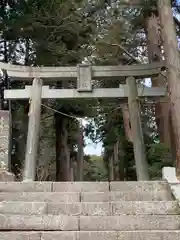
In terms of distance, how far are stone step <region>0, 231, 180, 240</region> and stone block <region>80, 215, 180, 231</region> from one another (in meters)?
0.18

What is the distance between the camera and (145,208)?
4453 mm

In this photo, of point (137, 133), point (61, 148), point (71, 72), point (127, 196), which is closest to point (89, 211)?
point (127, 196)

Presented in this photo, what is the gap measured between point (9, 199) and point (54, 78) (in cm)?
580

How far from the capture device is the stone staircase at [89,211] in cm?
381

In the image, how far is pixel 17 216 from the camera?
13.7 ft

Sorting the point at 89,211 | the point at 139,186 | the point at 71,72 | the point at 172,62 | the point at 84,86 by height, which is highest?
the point at 71,72

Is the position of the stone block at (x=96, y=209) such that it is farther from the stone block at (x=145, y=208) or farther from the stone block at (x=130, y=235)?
the stone block at (x=130, y=235)

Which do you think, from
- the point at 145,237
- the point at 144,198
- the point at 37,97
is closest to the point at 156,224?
the point at 145,237

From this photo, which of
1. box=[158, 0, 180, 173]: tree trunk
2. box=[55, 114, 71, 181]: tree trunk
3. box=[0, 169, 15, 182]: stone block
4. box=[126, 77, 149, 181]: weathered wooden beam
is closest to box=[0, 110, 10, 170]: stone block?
box=[0, 169, 15, 182]: stone block

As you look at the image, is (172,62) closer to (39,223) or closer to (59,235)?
(39,223)

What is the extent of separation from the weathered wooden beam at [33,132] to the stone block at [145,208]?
465 centimetres

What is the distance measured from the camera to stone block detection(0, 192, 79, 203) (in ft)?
15.8

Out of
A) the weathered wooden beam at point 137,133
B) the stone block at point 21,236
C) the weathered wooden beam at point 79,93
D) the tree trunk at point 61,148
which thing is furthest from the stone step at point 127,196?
the tree trunk at point 61,148

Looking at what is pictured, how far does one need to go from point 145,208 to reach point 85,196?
2.81 ft
